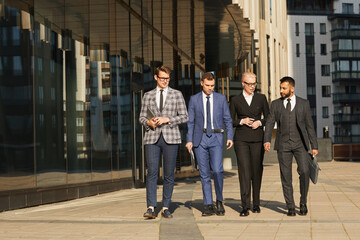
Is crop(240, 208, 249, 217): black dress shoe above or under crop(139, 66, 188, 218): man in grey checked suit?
under

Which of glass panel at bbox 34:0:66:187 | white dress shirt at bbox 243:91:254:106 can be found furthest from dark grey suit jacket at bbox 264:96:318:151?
glass panel at bbox 34:0:66:187

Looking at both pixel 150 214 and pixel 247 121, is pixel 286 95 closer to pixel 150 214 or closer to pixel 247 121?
pixel 247 121

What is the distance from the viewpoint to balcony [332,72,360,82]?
85169mm

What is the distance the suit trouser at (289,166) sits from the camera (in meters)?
8.56

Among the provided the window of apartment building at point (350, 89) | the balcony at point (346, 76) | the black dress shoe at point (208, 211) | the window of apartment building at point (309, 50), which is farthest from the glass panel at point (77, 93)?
the window of apartment building at point (350, 89)

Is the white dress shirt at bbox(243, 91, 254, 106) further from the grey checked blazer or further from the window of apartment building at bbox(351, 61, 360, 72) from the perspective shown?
the window of apartment building at bbox(351, 61, 360, 72)

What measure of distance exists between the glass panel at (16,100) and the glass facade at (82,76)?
0.05 feet

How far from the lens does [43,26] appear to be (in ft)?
38.7

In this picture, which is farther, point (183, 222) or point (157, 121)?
point (157, 121)

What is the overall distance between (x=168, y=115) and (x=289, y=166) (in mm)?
1758

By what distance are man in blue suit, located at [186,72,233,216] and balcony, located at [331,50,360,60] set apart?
263ft

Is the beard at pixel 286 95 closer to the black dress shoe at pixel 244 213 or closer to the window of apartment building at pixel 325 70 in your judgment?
the black dress shoe at pixel 244 213

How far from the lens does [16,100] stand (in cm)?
1047

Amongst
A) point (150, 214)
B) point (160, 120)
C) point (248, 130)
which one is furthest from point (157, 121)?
point (248, 130)
